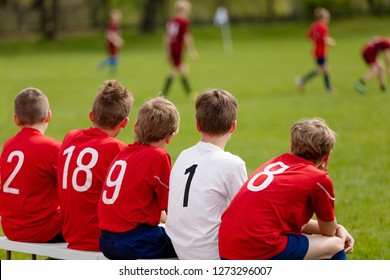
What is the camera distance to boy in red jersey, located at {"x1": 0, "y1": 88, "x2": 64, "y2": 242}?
6.15m

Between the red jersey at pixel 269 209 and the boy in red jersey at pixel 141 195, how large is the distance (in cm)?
58

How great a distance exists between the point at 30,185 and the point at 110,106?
0.86 m

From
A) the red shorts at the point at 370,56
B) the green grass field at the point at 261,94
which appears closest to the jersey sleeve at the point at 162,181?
the green grass field at the point at 261,94

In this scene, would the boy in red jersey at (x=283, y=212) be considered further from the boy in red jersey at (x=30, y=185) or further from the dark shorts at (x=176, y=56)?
the dark shorts at (x=176, y=56)

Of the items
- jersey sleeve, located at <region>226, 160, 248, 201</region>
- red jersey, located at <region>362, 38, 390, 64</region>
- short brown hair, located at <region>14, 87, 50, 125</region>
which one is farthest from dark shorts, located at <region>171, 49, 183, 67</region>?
jersey sleeve, located at <region>226, 160, 248, 201</region>

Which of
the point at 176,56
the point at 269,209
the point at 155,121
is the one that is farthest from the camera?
the point at 176,56

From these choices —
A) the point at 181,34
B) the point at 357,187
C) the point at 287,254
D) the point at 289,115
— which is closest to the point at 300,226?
the point at 287,254

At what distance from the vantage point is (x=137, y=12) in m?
61.9

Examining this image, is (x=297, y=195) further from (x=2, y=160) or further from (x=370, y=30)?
(x=370, y=30)

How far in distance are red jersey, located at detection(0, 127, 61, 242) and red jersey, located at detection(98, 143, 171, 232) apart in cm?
76

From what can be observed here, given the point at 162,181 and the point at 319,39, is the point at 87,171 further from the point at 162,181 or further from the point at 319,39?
the point at 319,39

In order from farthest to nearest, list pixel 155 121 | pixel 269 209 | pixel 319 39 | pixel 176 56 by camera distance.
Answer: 1. pixel 319 39
2. pixel 176 56
3. pixel 155 121
4. pixel 269 209

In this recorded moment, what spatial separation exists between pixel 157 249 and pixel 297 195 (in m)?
1.07

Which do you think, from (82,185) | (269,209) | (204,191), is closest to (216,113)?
(204,191)
